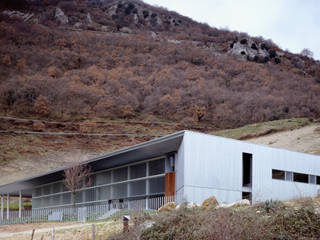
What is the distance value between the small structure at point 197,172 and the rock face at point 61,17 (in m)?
86.5

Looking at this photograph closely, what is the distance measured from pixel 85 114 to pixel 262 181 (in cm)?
5055

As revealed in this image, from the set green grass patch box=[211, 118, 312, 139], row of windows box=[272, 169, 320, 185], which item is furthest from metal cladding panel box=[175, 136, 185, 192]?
green grass patch box=[211, 118, 312, 139]

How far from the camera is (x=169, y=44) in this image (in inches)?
4021

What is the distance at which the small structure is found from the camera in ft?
64.5

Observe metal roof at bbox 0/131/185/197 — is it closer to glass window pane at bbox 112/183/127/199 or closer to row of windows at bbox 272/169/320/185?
glass window pane at bbox 112/183/127/199

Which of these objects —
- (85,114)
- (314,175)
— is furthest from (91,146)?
(314,175)

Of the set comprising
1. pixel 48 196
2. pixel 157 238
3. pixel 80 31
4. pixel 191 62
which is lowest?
pixel 48 196

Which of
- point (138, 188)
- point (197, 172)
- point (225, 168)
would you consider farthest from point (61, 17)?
point (197, 172)

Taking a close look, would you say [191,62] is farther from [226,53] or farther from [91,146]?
[91,146]

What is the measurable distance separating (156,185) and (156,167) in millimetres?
974

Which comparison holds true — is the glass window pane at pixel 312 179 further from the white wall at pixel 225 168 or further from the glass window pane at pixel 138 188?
the glass window pane at pixel 138 188

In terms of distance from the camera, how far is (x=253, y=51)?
105 metres

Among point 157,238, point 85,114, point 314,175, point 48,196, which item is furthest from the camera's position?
point 85,114

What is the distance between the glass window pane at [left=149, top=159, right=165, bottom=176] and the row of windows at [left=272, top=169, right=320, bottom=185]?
19.9 feet
